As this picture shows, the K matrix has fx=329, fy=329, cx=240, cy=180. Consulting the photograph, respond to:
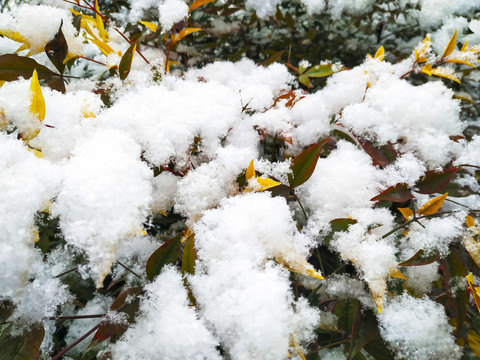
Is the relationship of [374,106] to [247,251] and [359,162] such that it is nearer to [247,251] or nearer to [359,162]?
[359,162]

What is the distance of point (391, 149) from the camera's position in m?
0.66

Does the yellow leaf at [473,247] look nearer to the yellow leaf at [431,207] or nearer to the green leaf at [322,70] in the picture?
the yellow leaf at [431,207]

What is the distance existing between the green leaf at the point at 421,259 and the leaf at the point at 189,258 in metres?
0.32

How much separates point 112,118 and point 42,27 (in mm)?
272

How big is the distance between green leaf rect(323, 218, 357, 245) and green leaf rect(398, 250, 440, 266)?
10cm

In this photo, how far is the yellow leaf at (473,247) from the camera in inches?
22.8

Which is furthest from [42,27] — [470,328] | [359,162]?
[470,328]

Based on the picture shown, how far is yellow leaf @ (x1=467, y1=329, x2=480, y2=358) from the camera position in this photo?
23.7 inches

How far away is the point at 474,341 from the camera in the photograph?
61cm

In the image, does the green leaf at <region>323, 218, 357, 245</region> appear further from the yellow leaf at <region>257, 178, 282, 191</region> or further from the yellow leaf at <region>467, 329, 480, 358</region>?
the yellow leaf at <region>467, 329, 480, 358</region>

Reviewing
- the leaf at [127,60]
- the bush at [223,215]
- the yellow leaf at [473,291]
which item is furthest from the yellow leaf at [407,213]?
the leaf at [127,60]

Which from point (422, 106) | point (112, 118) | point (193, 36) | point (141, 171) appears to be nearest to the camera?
point (141, 171)

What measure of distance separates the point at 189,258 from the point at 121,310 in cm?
13

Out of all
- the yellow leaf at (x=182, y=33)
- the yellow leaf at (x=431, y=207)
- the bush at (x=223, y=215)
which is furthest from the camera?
the yellow leaf at (x=182, y=33)
